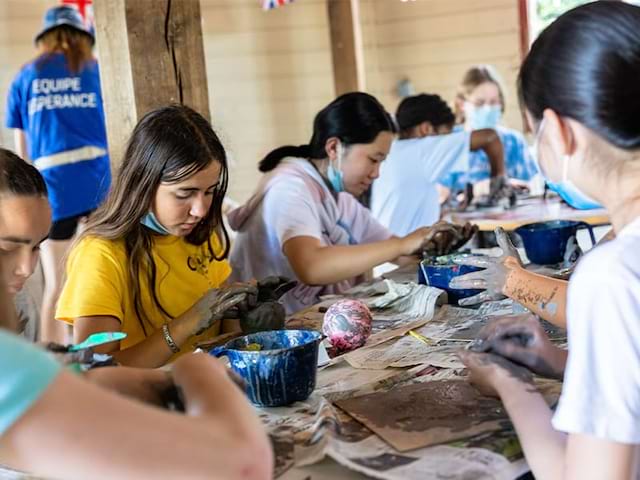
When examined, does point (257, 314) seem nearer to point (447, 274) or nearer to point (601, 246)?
point (447, 274)

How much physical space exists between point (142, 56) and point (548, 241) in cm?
138

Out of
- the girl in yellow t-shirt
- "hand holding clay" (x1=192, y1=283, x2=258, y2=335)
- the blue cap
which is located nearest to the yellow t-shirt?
the girl in yellow t-shirt

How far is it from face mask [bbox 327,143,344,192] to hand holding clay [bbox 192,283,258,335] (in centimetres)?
101

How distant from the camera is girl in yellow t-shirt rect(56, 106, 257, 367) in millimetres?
1860

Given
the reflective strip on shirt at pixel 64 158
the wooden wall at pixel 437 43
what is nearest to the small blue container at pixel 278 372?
the reflective strip on shirt at pixel 64 158

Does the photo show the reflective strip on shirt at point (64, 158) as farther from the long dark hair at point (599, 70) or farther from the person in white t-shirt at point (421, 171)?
the long dark hair at point (599, 70)

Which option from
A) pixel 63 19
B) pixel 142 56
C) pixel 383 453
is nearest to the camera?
pixel 383 453

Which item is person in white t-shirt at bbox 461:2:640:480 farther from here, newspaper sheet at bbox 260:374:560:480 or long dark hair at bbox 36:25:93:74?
long dark hair at bbox 36:25:93:74

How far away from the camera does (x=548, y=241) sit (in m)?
2.43

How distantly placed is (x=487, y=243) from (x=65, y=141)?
2211mm

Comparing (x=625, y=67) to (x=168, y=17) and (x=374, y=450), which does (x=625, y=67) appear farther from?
(x=168, y=17)

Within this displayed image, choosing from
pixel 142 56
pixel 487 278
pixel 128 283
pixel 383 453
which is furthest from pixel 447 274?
pixel 142 56

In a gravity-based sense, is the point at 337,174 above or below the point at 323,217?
above

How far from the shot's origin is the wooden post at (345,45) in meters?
5.52
